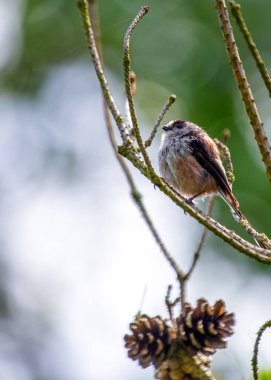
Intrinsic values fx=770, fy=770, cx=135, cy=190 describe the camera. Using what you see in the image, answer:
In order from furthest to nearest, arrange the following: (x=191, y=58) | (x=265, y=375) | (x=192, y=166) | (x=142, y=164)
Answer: (x=191, y=58) → (x=192, y=166) → (x=142, y=164) → (x=265, y=375)

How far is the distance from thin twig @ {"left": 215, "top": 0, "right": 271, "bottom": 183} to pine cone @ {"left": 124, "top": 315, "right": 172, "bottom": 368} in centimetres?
76

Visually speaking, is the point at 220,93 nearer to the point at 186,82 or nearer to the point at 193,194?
the point at 186,82

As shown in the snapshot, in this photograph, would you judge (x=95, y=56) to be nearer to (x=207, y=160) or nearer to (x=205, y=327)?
(x=205, y=327)

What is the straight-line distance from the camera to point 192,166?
6.42m

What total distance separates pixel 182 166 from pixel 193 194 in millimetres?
258

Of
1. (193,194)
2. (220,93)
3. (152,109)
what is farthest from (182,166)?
(152,109)

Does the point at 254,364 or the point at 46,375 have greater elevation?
the point at 46,375

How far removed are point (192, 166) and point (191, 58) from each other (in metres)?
3.69

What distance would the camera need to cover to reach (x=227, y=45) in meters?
3.18

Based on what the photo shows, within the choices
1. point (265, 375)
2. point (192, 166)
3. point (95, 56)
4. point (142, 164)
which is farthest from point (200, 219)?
point (192, 166)

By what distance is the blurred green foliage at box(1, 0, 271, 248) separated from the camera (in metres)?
8.17

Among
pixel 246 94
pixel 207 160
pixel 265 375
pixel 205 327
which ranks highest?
pixel 207 160

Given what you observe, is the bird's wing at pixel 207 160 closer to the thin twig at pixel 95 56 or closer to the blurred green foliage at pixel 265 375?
the thin twig at pixel 95 56

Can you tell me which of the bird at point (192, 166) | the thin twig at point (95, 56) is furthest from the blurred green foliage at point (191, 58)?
the thin twig at point (95, 56)
